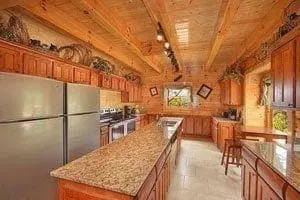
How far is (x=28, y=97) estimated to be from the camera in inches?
79.7

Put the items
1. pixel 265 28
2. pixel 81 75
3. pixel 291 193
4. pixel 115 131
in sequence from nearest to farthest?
pixel 291 193 < pixel 265 28 < pixel 81 75 < pixel 115 131

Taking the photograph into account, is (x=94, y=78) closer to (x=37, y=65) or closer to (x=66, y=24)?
(x=66, y=24)

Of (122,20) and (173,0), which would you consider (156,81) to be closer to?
(122,20)

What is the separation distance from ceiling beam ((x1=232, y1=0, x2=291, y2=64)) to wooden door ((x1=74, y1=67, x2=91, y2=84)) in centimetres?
339

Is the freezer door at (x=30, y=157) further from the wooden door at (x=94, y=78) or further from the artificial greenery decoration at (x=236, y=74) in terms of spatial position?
the artificial greenery decoration at (x=236, y=74)

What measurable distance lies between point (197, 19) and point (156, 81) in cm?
538

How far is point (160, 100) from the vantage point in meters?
8.45

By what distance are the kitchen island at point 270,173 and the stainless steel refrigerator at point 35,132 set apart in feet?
→ 7.92

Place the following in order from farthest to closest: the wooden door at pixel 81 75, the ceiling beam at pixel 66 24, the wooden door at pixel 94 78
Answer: the wooden door at pixel 94 78 < the wooden door at pixel 81 75 < the ceiling beam at pixel 66 24

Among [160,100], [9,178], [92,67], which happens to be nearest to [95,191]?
[9,178]

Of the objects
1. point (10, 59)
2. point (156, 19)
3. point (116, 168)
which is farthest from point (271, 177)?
point (10, 59)

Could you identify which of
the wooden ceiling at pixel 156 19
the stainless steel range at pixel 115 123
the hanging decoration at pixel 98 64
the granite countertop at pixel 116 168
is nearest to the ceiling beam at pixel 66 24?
the wooden ceiling at pixel 156 19

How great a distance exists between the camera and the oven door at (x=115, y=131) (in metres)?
4.42

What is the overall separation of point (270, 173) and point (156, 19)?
229 centimetres
